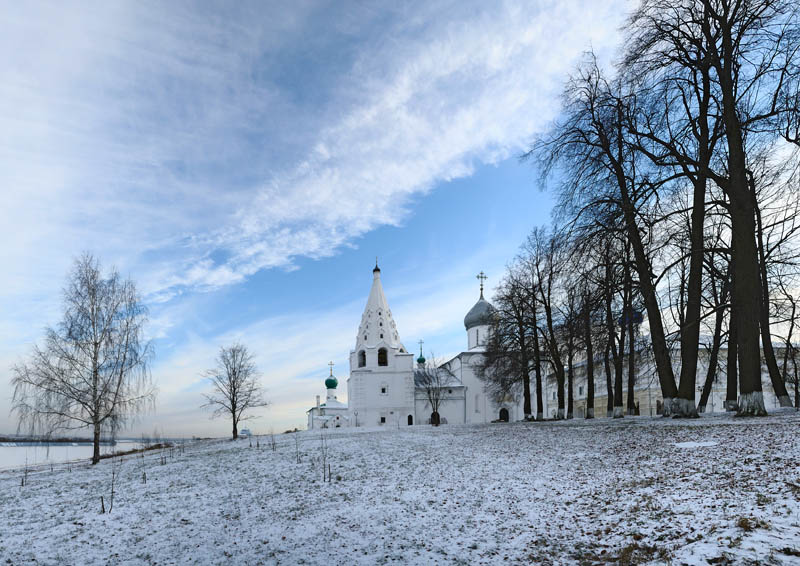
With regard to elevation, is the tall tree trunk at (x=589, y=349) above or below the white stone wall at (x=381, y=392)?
above

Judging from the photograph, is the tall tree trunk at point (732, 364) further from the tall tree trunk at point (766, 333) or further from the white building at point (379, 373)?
the white building at point (379, 373)

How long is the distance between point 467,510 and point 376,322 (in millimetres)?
45755

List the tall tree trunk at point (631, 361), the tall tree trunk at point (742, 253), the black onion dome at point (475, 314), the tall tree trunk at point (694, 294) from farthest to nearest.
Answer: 1. the black onion dome at point (475, 314)
2. the tall tree trunk at point (631, 361)
3. the tall tree trunk at point (694, 294)
4. the tall tree trunk at point (742, 253)

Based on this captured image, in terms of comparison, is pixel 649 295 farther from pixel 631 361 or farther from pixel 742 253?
pixel 631 361

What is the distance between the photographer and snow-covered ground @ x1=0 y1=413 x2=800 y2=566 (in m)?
6.52

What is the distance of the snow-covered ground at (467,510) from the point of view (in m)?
6.52

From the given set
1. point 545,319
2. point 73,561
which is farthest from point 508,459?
point 545,319

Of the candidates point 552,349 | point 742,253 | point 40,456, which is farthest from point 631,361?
point 40,456

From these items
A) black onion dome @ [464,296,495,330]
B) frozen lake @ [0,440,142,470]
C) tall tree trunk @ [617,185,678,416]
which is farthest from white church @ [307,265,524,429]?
tall tree trunk @ [617,185,678,416]

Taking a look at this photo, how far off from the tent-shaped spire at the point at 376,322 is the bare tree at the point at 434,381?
476 cm

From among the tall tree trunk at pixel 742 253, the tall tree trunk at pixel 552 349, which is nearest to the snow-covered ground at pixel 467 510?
the tall tree trunk at pixel 742 253

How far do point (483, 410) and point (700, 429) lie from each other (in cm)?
4587

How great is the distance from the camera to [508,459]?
13.4 metres

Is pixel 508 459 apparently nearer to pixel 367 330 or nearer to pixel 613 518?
pixel 613 518
